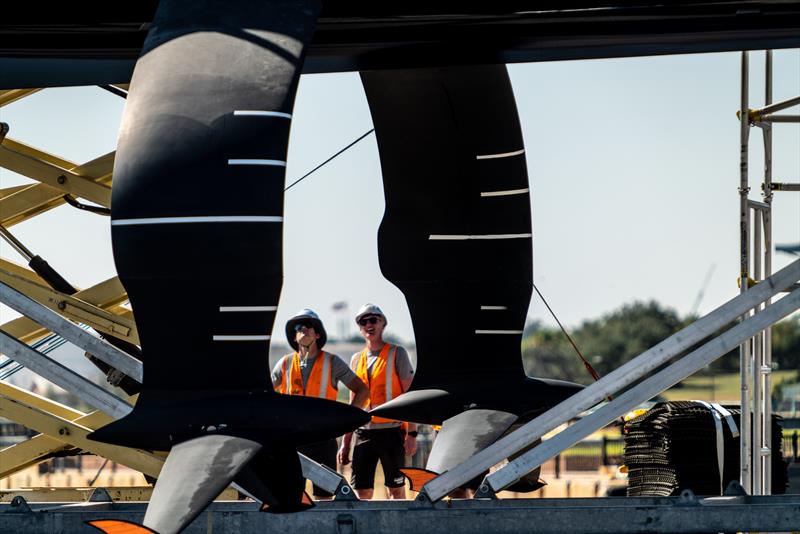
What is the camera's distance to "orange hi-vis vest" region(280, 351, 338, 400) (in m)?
9.16

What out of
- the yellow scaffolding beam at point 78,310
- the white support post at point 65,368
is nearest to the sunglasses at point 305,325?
the yellow scaffolding beam at point 78,310

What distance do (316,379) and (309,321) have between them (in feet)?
1.35

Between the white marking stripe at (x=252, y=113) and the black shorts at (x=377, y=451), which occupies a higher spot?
the white marking stripe at (x=252, y=113)

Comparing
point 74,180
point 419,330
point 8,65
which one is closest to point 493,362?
point 419,330

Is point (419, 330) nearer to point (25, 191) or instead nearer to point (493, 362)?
point (493, 362)

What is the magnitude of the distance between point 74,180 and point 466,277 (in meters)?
4.08

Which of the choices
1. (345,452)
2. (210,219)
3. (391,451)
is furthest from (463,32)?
(345,452)

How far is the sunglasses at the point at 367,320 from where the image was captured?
367 inches

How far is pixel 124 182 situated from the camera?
4.92m

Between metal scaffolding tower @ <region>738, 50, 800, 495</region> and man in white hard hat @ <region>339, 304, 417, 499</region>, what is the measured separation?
233cm

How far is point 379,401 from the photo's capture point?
9430mm

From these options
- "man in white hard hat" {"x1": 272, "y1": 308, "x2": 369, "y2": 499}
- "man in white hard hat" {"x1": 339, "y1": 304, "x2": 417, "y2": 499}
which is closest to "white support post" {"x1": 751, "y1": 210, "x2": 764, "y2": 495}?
"man in white hard hat" {"x1": 339, "y1": 304, "x2": 417, "y2": 499}

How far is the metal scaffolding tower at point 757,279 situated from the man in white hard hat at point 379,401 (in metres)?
2.33

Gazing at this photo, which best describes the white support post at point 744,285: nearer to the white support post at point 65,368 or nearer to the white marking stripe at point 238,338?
the white support post at point 65,368
